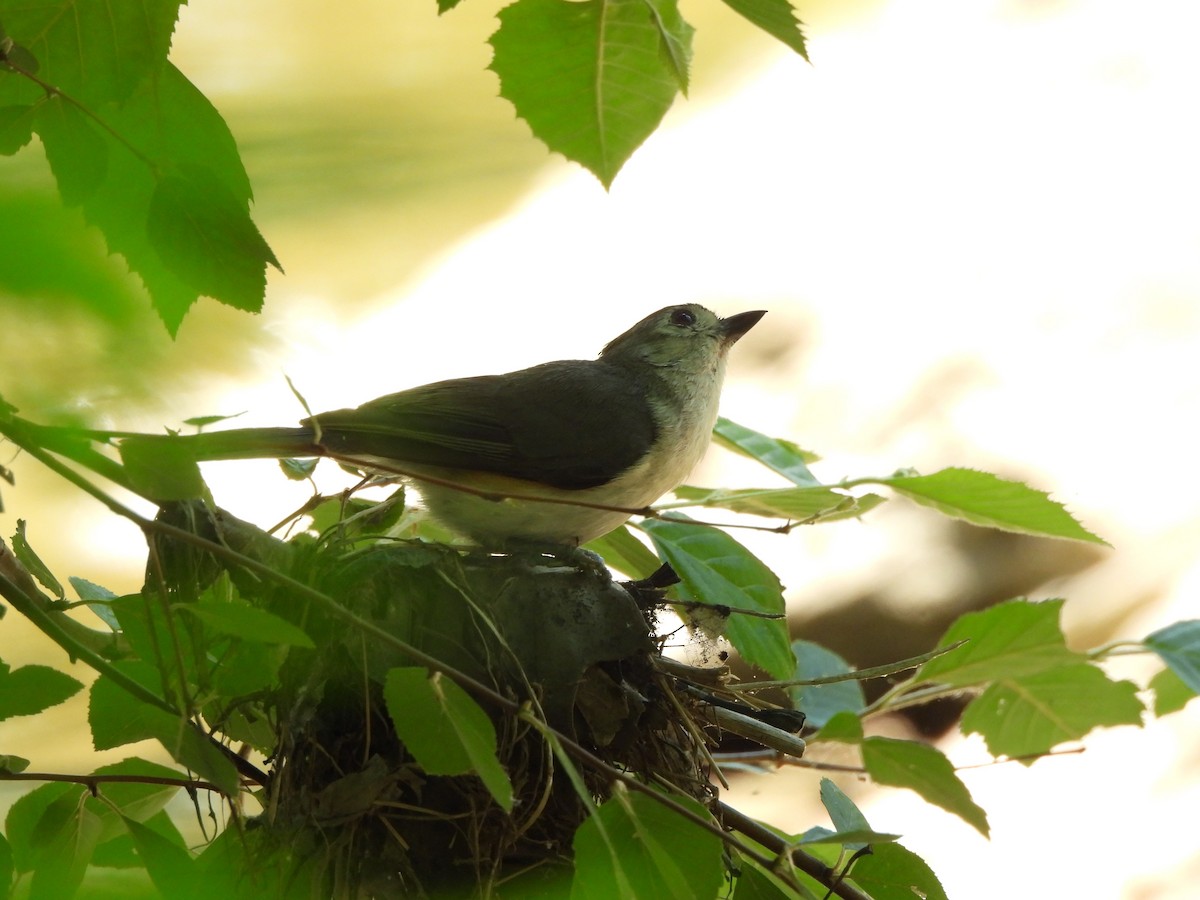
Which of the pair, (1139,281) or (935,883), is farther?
(1139,281)

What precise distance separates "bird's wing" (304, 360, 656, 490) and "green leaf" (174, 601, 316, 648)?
91cm

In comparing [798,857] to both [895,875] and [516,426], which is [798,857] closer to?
[895,875]

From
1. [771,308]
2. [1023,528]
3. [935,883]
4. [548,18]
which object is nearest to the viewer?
[548,18]

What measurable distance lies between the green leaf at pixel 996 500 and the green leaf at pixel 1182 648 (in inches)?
7.3

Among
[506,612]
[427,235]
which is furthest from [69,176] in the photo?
[427,235]

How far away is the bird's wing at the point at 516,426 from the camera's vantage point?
1.96m

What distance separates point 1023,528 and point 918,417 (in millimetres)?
2721

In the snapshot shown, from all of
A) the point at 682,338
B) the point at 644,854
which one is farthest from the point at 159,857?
the point at 682,338

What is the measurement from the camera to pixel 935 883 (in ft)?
4.49

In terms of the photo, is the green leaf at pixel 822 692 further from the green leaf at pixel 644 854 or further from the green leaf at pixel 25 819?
the green leaf at pixel 25 819

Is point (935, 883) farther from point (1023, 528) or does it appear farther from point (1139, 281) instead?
point (1139, 281)

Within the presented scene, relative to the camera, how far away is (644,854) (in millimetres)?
1042

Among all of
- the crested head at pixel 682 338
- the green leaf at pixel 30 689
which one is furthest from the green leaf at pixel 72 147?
the crested head at pixel 682 338

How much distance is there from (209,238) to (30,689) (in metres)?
0.52
